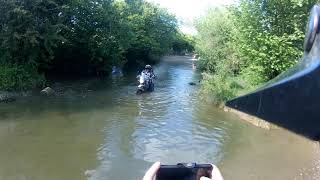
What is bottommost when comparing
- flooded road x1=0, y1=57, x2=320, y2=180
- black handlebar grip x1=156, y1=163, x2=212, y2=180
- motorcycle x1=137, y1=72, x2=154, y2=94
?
flooded road x1=0, y1=57, x2=320, y2=180

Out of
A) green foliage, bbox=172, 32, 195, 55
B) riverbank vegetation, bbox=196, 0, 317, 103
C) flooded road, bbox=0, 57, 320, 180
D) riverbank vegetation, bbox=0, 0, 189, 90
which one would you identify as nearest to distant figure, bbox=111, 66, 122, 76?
riverbank vegetation, bbox=0, 0, 189, 90

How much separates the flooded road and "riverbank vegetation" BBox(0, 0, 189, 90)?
3.58m

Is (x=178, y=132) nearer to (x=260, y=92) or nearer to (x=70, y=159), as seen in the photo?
(x=70, y=159)

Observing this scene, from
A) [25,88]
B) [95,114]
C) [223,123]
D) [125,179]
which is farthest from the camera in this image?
[25,88]

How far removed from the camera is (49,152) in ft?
40.8

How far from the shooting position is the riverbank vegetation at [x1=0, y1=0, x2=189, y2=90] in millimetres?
22375

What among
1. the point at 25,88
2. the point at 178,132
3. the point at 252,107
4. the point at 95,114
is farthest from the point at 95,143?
the point at 252,107

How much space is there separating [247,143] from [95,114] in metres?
6.67

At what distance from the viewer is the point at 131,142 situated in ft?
44.6

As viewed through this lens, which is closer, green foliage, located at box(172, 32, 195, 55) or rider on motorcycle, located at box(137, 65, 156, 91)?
rider on motorcycle, located at box(137, 65, 156, 91)

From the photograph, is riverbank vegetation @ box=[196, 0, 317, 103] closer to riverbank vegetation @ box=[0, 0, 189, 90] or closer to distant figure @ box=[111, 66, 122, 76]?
riverbank vegetation @ box=[0, 0, 189, 90]

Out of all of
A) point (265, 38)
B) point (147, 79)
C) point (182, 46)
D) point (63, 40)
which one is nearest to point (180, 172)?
point (265, 38)

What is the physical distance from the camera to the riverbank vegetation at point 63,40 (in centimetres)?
2238

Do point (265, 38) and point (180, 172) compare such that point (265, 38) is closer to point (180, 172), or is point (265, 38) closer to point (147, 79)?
point (147, 79)
